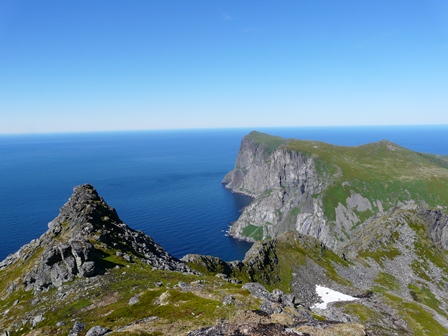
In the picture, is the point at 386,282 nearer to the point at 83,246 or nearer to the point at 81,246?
the point at 83,246

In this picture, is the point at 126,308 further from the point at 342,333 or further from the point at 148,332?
the point at 342,333

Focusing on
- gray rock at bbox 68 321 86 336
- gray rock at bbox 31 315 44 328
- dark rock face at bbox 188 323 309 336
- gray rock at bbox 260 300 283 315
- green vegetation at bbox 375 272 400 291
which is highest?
dark rock face at bbox 188 323 309 336

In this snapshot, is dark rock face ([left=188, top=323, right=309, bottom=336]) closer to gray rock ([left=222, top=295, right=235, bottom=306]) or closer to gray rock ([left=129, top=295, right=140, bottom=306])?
gray rock ([left=222, top=295, right=235, bottom=306])

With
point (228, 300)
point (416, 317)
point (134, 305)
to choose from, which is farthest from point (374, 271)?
point (134, 305)

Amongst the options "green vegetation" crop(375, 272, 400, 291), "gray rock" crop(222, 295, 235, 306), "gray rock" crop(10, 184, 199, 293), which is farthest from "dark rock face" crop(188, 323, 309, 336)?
"green vegetation" crop(375, 272, 400, 291)

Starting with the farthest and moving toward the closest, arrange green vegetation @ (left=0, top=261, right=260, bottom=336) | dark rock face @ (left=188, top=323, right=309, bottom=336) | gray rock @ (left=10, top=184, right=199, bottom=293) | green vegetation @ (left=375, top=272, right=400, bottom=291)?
green vegetation @ (left=375, top=272, right=400, bottom=291)
gray rock @ (left=10, top=184, right=199, bottom=293)
green vegetation @ (left=0, top=261, right=260, bottom=336)
dark rock face @ (left=188, top=323, right=309, bottom=336)
